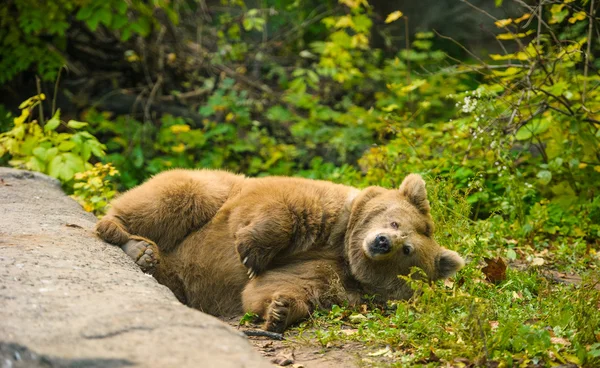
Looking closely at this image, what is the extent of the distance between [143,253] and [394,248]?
5.86 ft

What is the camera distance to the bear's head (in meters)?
5.09

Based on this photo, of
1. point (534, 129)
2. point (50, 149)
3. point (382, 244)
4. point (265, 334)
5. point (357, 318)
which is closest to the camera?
point (265, 334)

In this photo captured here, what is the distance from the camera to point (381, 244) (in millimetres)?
4898

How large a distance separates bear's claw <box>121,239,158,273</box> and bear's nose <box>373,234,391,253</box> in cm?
158

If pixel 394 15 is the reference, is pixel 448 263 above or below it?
below

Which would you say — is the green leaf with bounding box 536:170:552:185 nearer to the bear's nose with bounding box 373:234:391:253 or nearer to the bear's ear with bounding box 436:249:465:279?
the bear's ear with bounding box 436:249:465:279

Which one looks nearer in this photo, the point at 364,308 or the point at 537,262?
the point at 364,308

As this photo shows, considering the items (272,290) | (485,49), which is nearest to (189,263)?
(272,290)

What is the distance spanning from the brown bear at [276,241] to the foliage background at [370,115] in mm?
A: 380

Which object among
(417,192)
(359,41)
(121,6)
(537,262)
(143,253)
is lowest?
(537,262)

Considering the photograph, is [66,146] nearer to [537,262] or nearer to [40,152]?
[40,152]

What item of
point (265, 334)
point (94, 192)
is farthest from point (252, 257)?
point (94, 192)

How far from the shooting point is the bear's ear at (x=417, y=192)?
5324 mm

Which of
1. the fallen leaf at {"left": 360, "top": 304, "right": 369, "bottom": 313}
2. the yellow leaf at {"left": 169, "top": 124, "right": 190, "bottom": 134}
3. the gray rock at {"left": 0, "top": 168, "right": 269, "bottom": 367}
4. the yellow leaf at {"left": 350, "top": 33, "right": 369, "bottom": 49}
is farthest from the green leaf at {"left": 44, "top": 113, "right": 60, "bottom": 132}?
the yellow leaf at {"left": 350, "top": 33, "right": 369, "bottom": 49}
